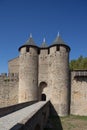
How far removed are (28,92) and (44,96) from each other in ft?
7.90

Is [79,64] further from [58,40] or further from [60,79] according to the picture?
[60,79]

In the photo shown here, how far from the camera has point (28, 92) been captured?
1628 centimetres

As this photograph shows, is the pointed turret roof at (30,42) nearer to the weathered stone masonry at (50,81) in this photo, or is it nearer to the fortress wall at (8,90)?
the weathered stone masonry at (50,81)

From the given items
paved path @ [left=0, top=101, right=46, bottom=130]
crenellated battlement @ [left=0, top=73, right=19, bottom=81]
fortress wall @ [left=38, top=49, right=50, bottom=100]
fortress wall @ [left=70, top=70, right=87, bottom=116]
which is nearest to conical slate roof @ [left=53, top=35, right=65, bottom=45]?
fortress wall @ [left=38, top=49, right=50, bottom=100]

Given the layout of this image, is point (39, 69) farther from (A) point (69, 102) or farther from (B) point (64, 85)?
(A) point (69, 102)

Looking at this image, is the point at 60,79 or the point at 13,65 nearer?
the point at 60,79

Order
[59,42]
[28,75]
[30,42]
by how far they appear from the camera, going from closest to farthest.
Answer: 1. [28,75]
2. [59,42]
3. [30,42]

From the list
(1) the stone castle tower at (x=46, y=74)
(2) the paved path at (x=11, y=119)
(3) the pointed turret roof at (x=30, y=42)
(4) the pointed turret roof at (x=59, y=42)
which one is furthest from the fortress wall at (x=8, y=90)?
(2) the paved path at (x=11, y=119)

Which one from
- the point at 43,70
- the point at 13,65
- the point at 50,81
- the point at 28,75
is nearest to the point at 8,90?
the point at 28,75

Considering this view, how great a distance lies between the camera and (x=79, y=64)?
2836cm

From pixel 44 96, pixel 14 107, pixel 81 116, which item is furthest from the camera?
pixel 44 96

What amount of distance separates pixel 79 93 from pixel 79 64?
1263 cm

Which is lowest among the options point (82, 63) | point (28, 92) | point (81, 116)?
point (81, 116)

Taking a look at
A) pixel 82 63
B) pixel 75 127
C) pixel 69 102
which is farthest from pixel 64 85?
pixel 82 63
